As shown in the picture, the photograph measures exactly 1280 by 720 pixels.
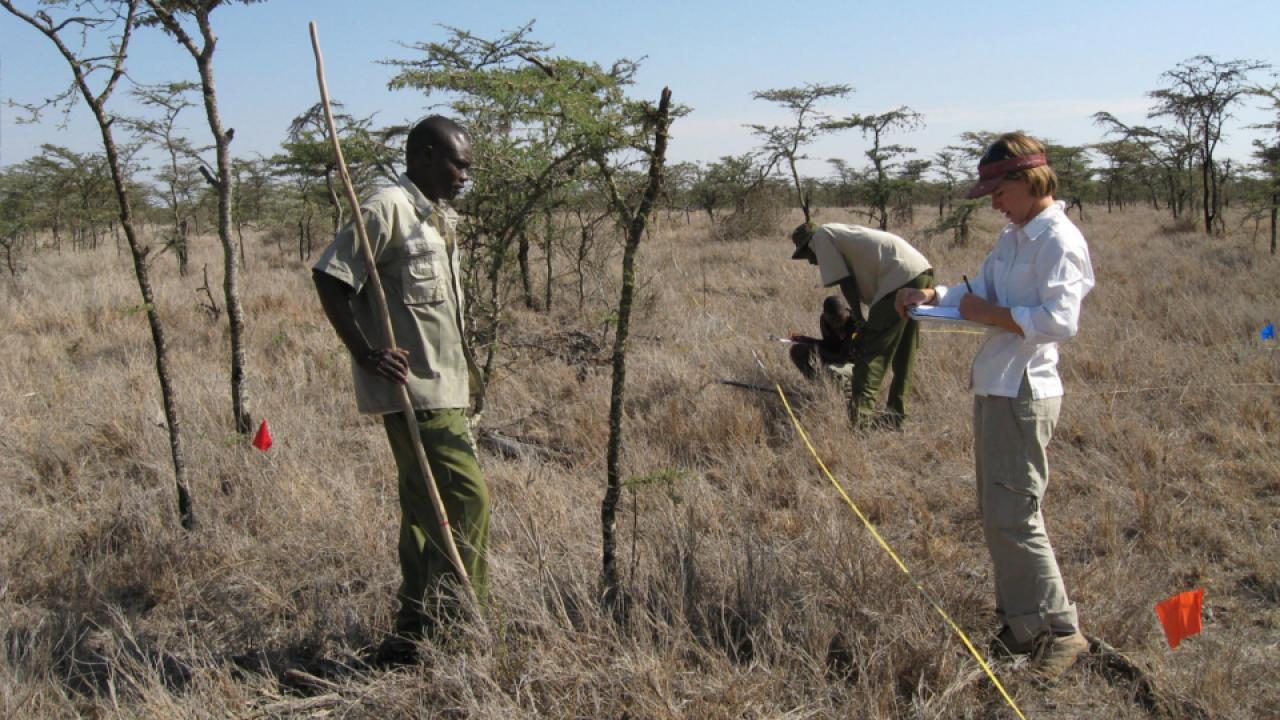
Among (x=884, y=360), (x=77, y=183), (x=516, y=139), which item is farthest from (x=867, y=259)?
(x=77, y=183)

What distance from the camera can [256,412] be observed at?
16.9 feet

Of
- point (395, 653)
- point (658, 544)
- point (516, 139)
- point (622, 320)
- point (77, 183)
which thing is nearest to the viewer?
point (622, 320)

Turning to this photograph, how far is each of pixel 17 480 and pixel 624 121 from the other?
159 inches

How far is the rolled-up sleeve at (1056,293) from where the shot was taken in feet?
7.18

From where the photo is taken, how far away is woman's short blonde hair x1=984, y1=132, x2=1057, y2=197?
90.3 inches

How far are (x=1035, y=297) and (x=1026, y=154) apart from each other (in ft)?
1.35

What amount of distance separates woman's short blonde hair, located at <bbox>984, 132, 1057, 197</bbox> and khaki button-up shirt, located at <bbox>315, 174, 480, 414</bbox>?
168 centimetres

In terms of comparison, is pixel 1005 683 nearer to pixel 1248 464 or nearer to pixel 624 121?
pixel 624 121

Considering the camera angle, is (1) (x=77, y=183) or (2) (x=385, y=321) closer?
(2) (x=385, y=321)

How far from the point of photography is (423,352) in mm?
2385

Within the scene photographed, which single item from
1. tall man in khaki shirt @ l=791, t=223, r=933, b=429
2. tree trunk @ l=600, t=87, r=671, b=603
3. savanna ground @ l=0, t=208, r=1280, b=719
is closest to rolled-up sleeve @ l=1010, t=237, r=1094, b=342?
savanna ground @ l=0, t=208, r=1280, b=719

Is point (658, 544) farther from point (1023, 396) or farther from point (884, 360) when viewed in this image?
point (884, 360)

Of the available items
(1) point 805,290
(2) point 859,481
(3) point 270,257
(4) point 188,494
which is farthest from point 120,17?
(3) point 270,257

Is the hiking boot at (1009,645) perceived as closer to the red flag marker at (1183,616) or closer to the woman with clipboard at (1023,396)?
the woman with clipboard at (1023,396)
